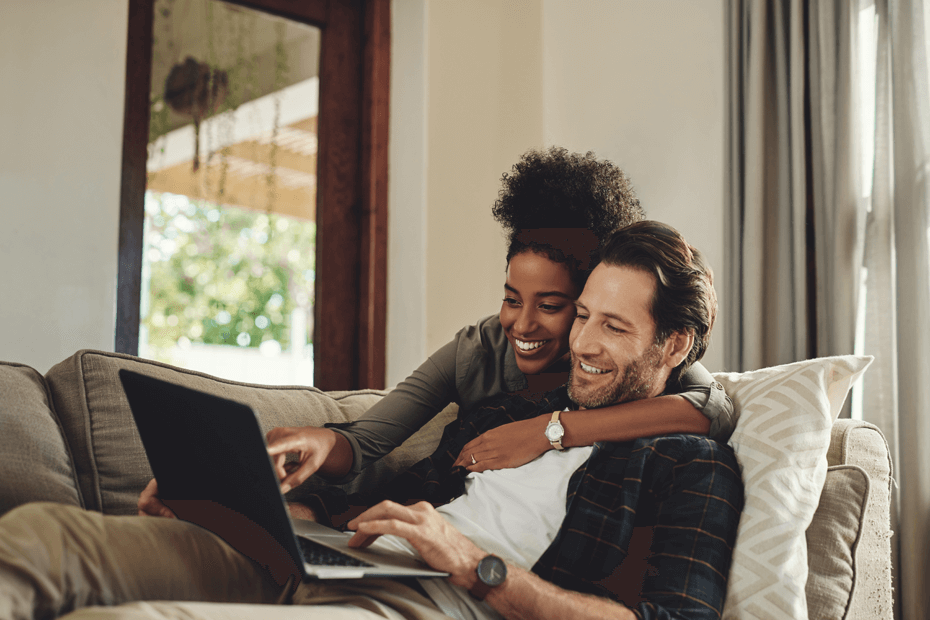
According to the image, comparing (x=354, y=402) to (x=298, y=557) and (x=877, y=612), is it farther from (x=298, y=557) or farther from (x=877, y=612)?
(x=877, y=612)

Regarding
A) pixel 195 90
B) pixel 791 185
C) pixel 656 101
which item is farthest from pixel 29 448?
pixel 656 101

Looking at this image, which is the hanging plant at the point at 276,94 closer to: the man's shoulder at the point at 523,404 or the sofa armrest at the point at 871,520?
the man's shoulder at the point at 523,404

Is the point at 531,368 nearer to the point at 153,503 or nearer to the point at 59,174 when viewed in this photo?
the point at 153,503

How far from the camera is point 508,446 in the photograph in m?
1.28

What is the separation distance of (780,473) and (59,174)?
2.03m

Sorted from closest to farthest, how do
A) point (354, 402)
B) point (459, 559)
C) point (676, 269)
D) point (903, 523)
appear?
point (459, 559)
point (676, 269)
point (354, 402)
point (903, 523)

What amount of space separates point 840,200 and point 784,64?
50 centimetres

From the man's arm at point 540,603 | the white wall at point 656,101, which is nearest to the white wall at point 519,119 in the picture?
the white wall at point 656,101

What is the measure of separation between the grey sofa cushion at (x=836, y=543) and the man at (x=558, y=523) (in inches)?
6.3

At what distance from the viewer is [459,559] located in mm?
966

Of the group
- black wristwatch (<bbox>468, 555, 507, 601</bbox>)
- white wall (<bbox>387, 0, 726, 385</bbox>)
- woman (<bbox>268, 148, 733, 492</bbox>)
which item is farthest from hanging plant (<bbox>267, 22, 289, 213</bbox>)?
black wristwatch (<bbox>468, 555, 507, 601</bbox>)

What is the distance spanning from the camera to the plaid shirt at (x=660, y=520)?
1.00m

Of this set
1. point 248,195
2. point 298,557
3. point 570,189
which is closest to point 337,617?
point 298,557

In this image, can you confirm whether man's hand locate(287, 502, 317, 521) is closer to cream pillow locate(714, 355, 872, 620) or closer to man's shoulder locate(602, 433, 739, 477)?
man's shoulder locate(602, 433, 739, 477)
